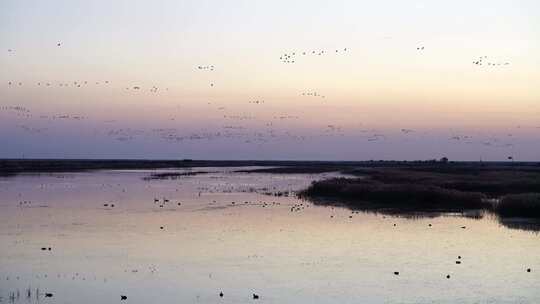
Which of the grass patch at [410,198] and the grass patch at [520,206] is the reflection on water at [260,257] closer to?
the grass patch at [520,206]

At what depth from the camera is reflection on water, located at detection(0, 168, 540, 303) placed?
18297 millimetres

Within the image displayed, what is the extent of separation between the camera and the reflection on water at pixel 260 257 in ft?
60.0

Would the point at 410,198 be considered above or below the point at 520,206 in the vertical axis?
above

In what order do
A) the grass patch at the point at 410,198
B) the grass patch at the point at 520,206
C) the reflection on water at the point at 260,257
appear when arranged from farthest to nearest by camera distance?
the grass patch at the point at 410,198
the grass patch at the point at 520,206
the reflection on water at the point at 260,257

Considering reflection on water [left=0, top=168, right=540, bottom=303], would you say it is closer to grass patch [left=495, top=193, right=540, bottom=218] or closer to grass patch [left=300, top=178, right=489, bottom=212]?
grass patch [left=495, top=193, right=540, bottom=218]

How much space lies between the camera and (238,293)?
59.7 ft

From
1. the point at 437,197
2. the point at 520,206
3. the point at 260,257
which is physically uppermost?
the point at 437,197

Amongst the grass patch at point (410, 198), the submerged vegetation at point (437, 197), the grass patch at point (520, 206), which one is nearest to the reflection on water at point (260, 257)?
the grass patch at point (520, 206)

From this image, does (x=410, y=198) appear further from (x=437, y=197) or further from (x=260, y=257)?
(x=260, y=257)

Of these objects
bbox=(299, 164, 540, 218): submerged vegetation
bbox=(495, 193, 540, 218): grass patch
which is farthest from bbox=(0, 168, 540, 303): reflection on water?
bbox=(299, 164, 540, 218): submerged vegetation

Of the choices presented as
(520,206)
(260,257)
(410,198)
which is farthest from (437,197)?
(260,257)

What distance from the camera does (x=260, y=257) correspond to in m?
23.6

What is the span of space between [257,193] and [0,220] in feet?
83.7

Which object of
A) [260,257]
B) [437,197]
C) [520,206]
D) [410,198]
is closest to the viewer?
[260,257]
